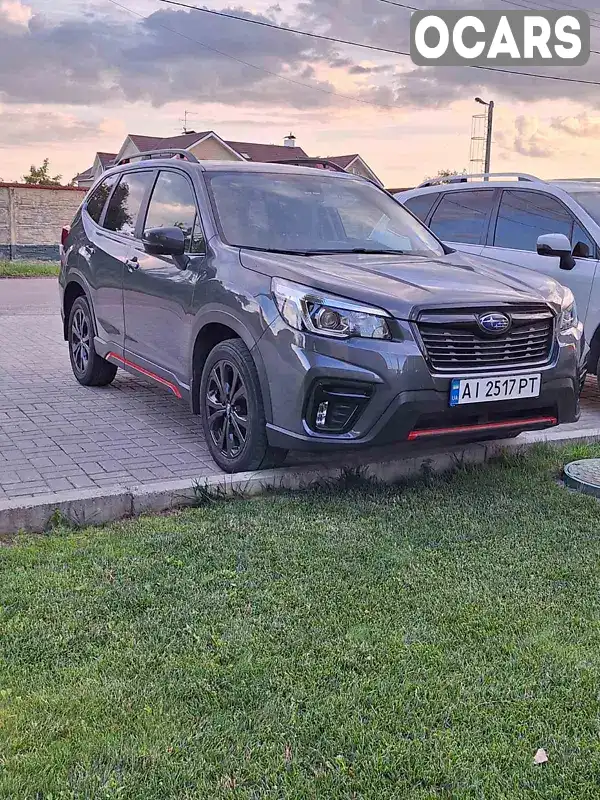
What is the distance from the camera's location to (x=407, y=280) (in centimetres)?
452

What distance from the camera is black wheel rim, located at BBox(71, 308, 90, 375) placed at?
7250mm

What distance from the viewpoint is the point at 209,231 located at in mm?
5172

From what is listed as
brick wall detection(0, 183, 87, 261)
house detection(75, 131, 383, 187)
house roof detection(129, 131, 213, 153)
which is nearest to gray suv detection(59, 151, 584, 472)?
brick wall detection(0, 183, 87, 261)

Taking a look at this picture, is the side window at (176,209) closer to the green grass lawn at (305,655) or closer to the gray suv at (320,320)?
the gray suv at (320,320)

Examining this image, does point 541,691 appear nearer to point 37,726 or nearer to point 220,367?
point 37,726

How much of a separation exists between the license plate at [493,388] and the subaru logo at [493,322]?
0.26 metres

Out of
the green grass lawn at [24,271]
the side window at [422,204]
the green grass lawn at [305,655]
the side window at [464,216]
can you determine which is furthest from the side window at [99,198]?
the green grass lawn at [24,271]

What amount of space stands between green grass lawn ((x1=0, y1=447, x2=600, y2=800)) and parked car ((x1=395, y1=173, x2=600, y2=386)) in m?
2.87

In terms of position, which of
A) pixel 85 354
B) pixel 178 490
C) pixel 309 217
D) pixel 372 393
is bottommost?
pixel 178 490

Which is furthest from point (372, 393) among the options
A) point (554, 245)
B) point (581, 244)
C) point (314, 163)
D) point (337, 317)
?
point (581, 244)

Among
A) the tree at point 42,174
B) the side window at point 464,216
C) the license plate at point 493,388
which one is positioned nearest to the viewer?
the license plate at point 493,388

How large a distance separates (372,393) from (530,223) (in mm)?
3953

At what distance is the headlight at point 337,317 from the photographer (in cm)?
419

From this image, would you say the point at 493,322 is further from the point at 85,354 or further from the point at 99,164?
the point at 99,164
